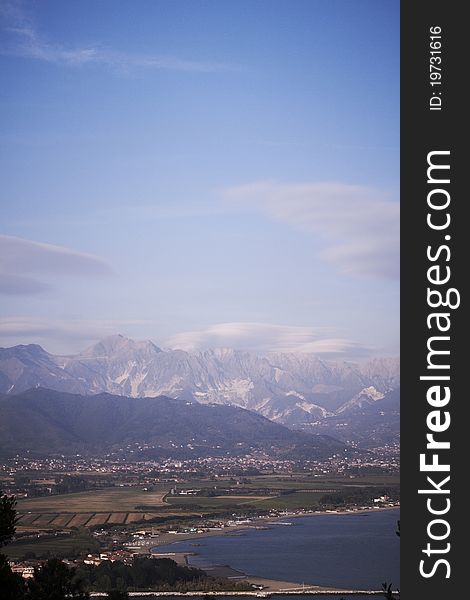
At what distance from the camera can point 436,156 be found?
4.29 m

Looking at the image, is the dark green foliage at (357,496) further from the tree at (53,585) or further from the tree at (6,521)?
the tree at (6,521)

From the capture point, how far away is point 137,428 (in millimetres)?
132000

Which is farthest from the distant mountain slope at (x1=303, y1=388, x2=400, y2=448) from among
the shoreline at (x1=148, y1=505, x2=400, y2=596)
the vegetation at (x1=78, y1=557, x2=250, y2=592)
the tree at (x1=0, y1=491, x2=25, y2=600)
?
the tree at (x1=0, y1=491, x2=25, y2=600)

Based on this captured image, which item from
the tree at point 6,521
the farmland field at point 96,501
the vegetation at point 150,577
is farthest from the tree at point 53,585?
the farmland field at point 96,501

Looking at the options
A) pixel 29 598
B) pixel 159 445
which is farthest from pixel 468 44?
pixel 159 445

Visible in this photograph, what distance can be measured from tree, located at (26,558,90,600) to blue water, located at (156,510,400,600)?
2042 centimetres

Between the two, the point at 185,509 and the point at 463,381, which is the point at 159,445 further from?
the point at 463,381

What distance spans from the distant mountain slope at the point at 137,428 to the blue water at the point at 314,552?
5734 centimetres

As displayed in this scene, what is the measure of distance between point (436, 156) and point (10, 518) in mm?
6446

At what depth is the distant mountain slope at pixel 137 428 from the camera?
10931 centimetres

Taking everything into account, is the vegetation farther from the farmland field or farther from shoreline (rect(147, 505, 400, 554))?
the farmland field

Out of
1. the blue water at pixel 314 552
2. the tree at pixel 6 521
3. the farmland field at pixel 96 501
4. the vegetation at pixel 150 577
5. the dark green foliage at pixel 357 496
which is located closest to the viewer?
the tree at pixel 6 521

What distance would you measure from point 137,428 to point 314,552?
94.5 m

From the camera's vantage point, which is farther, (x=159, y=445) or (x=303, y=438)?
(x=303, y=438)
